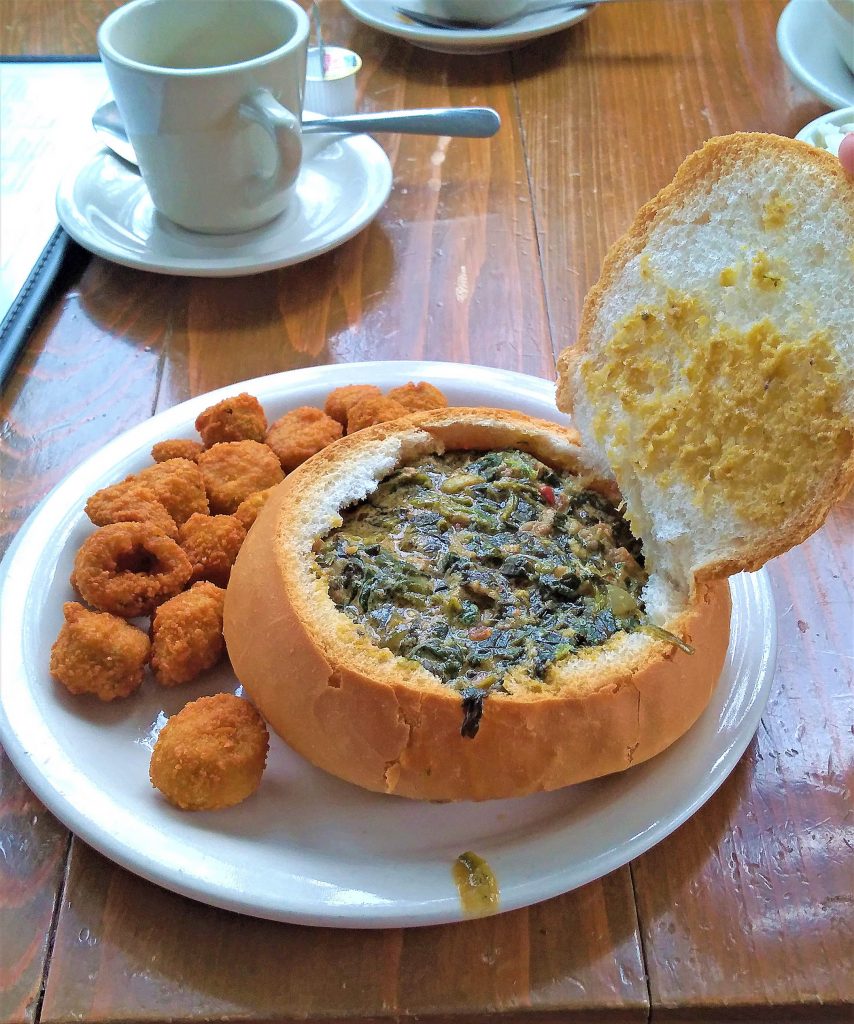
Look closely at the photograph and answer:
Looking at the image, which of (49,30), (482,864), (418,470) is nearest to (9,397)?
(418,470)

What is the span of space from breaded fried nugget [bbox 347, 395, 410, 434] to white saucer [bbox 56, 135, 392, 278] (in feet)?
1.76

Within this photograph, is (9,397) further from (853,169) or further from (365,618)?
(853,169)

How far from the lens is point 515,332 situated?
5.69ft

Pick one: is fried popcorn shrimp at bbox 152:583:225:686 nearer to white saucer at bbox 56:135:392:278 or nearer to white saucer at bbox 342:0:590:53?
white saucer at bbox 56:135:392:278

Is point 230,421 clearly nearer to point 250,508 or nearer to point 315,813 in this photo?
point 250,508

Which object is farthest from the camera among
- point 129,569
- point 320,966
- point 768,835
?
point 129,569

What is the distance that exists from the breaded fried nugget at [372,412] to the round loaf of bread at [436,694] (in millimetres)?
269

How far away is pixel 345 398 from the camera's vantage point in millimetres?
1376

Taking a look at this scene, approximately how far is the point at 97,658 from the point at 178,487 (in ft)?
0.93

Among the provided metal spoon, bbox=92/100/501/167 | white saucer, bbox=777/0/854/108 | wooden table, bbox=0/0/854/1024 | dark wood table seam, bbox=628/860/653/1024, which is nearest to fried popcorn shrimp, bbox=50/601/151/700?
wooden table, bbox=0/0/854/1024

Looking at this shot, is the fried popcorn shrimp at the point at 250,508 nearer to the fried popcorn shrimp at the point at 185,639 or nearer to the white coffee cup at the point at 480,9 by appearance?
the fried popcorn shrimp at the point at 185,639

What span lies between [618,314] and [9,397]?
106 centimetres

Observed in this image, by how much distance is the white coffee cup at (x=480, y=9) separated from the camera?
237 cm

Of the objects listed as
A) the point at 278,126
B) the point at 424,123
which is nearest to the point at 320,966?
Result: the point at 278,126
